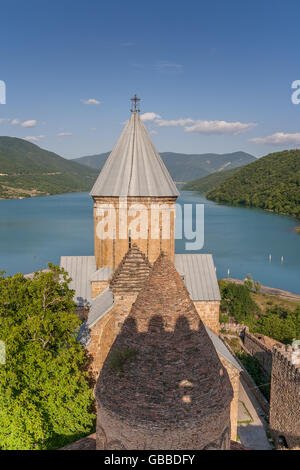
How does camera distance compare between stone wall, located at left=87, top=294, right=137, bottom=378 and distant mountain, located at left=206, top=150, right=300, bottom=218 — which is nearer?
stone wall, located at left=87, top=294, right=137, bottom=378

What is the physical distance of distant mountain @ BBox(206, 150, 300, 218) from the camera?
69.8m

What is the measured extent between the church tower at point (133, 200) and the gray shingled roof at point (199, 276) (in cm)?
123

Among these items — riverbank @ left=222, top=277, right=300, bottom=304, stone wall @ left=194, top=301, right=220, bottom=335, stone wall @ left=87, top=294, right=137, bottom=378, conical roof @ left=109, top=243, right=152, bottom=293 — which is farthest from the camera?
riverbank @ left=222, top=277, right=300, bottom=304

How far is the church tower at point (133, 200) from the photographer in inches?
460

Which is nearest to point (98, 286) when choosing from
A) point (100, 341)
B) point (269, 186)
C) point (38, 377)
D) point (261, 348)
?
point (100, 341)

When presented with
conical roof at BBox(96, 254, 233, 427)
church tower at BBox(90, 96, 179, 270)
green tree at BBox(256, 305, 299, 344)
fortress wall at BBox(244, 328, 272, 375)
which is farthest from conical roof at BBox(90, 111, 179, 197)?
green tree at BBox(256, 305, 299, 344)

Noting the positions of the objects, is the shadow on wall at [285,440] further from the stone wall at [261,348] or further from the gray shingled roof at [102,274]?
the gray shingled roof at [102,274]

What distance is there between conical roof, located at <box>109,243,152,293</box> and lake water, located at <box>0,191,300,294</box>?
25215 mm

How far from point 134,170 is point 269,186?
243 ft

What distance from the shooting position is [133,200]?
11617 mm

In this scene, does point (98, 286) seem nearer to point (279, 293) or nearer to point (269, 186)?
point (279, 293)

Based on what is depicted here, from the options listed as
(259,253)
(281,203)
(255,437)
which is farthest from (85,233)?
(255,437)

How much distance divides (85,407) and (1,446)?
1.69m

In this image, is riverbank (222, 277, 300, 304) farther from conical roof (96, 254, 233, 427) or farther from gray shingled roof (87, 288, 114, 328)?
conical roof (96, 254, 233, 427)
